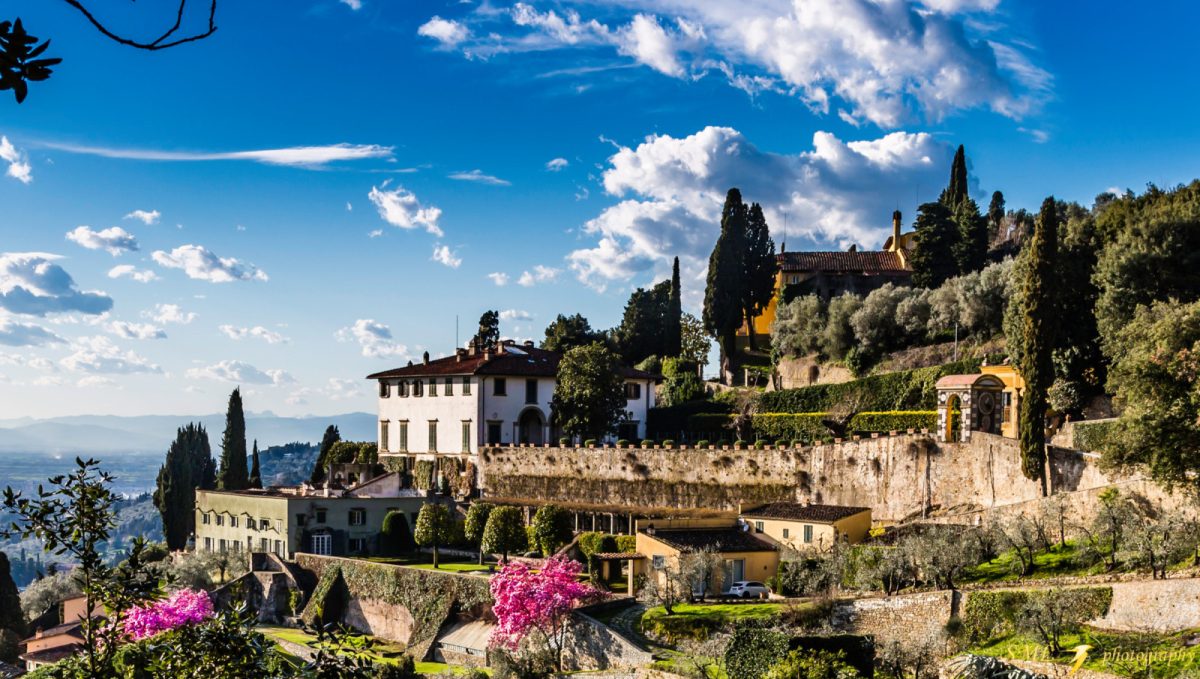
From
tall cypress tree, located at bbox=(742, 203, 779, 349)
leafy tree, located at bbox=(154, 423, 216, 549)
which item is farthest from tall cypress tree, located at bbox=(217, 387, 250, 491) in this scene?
tall cypress tree, located at bbox=(742, 203, 779, 349)

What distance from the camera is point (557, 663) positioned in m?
38.5

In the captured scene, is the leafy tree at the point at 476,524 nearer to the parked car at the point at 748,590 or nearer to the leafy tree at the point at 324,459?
the parked car at the point at 748,590

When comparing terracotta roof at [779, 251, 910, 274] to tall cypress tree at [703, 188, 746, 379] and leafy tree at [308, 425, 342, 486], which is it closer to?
tall cypress tree at [703, 188, 746, 379]

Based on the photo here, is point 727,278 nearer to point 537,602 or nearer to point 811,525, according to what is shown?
point 811,525

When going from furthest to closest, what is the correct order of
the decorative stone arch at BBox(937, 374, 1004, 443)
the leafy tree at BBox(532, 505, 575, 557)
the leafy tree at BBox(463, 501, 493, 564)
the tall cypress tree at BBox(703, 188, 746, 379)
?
the tall cypress tree at BBox(703, 188, 746, 379) < the leafy tree at BBox(463, 501, 493, 564) < the leafy tree at BBox(532, 505, 575, 557) < the decorative stone arch at BBox(937, 374, 1004, 443)

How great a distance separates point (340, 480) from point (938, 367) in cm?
3556

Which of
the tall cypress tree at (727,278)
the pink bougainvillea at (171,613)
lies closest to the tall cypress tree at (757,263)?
the tall cypress tree at (727,278)

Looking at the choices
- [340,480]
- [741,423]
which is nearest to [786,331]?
[741,423]

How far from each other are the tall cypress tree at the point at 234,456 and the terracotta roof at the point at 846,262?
42158 mm

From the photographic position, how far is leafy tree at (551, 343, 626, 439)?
198ft

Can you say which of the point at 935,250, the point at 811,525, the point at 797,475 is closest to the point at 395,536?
the point at 797,475

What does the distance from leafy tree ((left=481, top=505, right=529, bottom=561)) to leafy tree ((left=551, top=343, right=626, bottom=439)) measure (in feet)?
29.6

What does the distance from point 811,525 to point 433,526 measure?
20.3 m

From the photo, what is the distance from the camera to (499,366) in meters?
63.4
